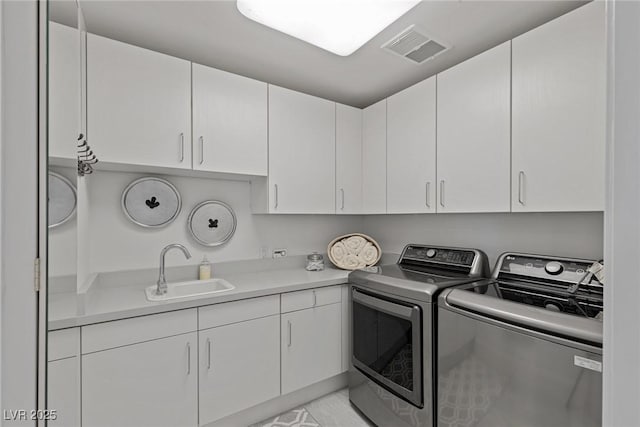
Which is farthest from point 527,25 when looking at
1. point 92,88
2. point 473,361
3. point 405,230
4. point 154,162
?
point 92,88

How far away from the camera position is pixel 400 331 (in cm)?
173

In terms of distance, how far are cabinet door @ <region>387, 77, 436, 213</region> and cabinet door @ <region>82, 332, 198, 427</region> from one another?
5.42 feet

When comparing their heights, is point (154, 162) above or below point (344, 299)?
above

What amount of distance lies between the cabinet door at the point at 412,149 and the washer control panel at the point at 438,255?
1.02ft

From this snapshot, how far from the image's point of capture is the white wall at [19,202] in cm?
47

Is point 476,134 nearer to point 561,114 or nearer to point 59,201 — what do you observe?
point 561,114

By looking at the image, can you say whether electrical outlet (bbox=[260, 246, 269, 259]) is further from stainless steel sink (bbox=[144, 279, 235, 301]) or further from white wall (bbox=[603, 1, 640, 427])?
white wall (bbox=[603, 1, 640, 427])

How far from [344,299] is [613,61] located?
206 cm

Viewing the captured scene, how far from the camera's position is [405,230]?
270 centimetres

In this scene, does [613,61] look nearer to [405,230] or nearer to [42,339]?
[42,339]

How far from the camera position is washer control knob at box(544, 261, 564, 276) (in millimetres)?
1627

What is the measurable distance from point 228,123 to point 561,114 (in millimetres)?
1857

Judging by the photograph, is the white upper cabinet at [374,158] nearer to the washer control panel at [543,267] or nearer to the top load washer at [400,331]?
the top load washer at [400,331]

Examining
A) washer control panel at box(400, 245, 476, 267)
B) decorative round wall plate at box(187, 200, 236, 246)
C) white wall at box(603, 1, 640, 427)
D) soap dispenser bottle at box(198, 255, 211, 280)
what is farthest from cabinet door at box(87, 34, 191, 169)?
white wall at box(603, 1, 640, 427)
